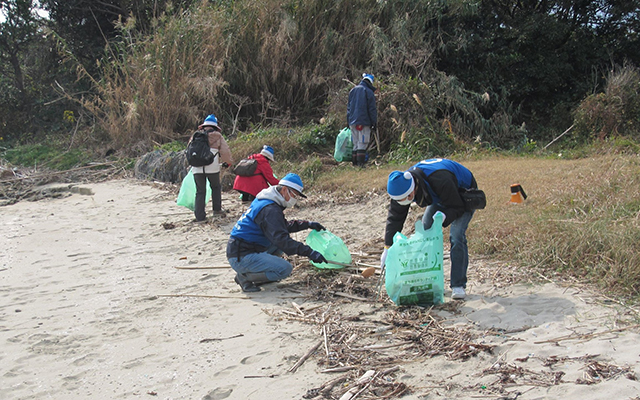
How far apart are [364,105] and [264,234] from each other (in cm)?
589

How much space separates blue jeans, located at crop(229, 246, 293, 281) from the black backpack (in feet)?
10.8

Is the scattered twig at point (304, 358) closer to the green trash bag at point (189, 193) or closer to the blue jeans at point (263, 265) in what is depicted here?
the blue jeans at point (263, 265)

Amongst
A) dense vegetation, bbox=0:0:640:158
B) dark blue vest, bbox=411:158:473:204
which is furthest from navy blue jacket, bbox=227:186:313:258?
dense vegetation, bbox=0:0:640:158

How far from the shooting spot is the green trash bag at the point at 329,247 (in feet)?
19.0

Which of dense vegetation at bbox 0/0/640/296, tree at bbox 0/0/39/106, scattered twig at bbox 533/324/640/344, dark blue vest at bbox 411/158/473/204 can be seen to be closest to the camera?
scattered twig at bbox 533/324/640/344

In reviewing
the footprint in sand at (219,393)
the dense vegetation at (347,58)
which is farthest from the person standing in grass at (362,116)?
the footprint in sand at (219,393)

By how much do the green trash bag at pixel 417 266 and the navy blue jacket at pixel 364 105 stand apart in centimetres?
649

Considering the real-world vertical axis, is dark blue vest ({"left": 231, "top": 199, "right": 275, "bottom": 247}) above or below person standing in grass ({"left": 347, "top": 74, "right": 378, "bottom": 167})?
below

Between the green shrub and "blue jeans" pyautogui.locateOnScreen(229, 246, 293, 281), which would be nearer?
"blue jeans" pyautogui.locateOnScreen(229, 246, 293, 281)

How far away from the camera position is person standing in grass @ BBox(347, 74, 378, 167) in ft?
36.2

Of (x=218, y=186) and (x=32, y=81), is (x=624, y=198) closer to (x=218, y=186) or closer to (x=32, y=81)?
(x=218, y=186)

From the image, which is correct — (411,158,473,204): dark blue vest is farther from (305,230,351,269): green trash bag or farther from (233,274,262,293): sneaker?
(233,274,262,293): sneaker

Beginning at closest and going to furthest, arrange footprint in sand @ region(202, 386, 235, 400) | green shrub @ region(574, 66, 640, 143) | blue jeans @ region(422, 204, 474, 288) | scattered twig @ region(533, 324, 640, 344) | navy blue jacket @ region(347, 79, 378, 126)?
footprint in sand @ region(202, 386, 235, 400), scattered twig @ region(533, 324, 640, 344), blue jeans @ region(422, 204, 474, 288), navy blue jacket @ region(347, 79, 378, 126), green shrub @ region(574, 66, 640, 143)

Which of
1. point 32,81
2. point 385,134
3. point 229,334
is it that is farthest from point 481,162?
point 32,81
